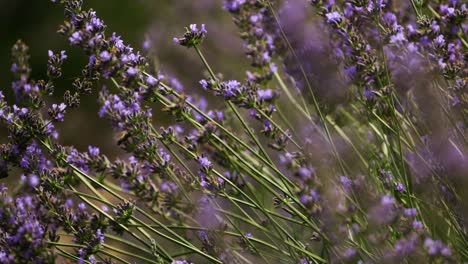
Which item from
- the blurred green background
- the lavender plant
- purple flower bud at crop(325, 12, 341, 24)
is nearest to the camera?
the lavender plant

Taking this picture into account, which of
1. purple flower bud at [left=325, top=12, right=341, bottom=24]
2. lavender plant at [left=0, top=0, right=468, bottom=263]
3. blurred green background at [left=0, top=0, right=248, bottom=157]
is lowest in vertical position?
lavender plant at [left=0, top=0, right=468, bottom=263]

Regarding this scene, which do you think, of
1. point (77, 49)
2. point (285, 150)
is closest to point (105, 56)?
point (285, 150)

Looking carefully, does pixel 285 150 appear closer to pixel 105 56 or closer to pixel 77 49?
pixel 105 56

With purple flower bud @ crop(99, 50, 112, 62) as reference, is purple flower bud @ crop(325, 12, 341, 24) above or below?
above

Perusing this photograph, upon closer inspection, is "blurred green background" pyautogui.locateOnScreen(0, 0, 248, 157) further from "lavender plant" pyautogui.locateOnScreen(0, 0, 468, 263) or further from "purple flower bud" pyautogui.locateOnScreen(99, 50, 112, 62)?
"purple flower bud" pyautogui.locateOnScreen(99, 50, 112, 62)

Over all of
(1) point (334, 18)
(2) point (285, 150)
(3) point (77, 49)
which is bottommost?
(2) point (285, 150)

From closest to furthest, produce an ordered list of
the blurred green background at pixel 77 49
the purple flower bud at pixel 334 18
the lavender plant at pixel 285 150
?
the lavender plant at pixel 285 150
the purple flower bud at pixel 334 18
the blurred green background at pixel 77 49

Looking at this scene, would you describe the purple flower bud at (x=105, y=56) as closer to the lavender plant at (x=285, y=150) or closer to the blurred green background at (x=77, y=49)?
the lavender plant at (x=285, y=150)

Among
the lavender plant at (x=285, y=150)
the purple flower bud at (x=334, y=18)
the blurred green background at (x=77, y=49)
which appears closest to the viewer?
the lavender plant at (x=285, y=150)

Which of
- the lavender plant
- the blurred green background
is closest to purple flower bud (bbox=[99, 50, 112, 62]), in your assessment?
the lavender plant

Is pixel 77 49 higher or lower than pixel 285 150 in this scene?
higher

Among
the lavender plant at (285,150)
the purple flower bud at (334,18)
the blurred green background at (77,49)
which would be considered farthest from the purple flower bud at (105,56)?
the blurred green background at (77,49)
